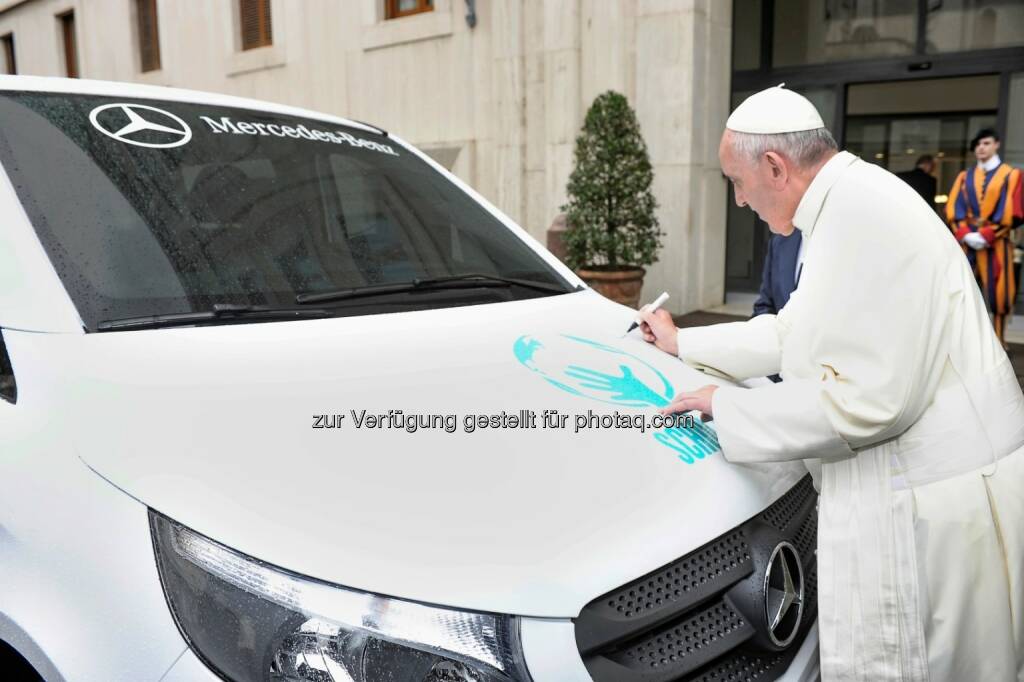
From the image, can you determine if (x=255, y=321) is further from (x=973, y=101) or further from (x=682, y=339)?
(x=973, y=101)

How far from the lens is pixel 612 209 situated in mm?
7941

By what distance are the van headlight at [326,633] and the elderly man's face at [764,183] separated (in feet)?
3.60

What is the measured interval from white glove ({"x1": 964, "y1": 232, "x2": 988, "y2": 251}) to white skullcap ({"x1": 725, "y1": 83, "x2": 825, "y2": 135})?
5.74 meters

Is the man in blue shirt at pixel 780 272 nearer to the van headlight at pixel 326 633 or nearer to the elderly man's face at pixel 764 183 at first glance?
the elderly man's face at pixel 764 183

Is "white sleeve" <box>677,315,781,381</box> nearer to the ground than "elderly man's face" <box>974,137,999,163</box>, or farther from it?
nearer to the ground

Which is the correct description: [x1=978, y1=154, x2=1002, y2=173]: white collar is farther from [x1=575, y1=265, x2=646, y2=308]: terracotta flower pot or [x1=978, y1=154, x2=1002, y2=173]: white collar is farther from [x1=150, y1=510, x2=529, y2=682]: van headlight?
[x1=150, y1=510, x2=529, y2=682]: van headlight

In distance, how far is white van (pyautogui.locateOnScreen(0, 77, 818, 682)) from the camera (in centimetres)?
126

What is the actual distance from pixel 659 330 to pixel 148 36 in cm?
1654

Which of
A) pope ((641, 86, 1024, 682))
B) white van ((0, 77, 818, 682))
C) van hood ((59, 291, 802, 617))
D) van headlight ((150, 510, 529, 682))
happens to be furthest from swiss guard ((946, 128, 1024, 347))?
van headlight ((150, 510, 529, 682))

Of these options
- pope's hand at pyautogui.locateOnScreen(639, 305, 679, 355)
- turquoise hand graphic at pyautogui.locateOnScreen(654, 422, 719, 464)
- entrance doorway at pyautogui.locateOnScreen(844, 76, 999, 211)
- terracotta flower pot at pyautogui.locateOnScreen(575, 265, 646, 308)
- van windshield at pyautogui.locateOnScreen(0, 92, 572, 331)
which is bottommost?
terracotta flower pot at pyautogui.locateOnScreen(575, 265, 646, 308)

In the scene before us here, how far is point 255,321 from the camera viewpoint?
1.93 metres

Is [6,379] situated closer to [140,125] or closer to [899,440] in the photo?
[140,125]

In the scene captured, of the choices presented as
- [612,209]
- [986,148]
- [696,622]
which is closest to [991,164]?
[986,148]

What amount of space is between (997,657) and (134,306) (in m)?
1.94
